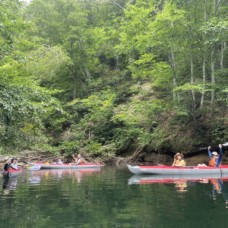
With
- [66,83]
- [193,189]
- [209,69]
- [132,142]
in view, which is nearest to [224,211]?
[193,189]

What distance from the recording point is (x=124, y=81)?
33.4m

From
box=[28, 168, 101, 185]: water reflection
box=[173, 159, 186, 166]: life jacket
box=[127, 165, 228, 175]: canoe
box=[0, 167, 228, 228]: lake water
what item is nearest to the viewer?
box=[0, 167, 228, 228]: lake water

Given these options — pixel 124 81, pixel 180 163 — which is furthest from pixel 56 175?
pixel 124 81

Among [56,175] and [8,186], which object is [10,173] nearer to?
[56,175]

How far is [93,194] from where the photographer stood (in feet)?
35.6

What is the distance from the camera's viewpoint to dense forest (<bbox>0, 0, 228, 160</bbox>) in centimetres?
1275

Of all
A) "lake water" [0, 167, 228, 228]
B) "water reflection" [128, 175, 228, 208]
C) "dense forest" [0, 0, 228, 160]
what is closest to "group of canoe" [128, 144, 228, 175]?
"water reflection" [128, 175, 228, 208]

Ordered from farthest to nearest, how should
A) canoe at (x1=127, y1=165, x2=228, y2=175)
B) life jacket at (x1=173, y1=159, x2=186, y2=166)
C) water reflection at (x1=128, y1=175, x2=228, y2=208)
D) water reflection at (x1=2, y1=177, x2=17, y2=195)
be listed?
1. life jacket at (x1=173, y1=159, x2=186, y2=166)
2. canoe at (x1=127, y1=165, x2=228, y2=175)
3. water reflection at (x1=128, y1=175, x2=228, y2=208)
4. water reflection at (x1=2, y1=177, x2=17, y2=195)

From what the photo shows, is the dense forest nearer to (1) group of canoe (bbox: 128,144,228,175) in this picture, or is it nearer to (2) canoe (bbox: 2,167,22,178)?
(2) canoe (bbox: 2,167,22,178)

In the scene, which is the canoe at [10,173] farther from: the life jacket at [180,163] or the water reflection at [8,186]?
the life jacket at [180,163]

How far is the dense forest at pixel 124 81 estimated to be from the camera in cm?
1275

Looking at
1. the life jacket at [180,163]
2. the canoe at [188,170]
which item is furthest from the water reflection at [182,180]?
the life jacket at [180,163]

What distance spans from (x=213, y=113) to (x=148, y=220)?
52.3 feet

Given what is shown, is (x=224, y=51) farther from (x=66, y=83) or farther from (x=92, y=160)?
(x=66, y=83)
